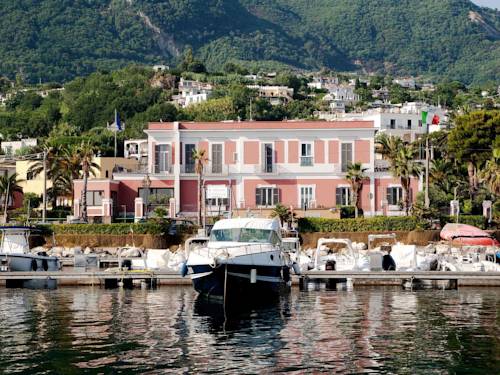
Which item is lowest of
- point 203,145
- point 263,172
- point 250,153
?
point 263,172

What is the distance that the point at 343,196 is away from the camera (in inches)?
3556

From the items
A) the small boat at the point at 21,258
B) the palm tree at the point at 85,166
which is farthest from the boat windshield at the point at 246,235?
the palm tree at the point at 85,166

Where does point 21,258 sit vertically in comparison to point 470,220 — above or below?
below

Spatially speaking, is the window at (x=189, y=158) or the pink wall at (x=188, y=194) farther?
the window at (x=189, y=158)

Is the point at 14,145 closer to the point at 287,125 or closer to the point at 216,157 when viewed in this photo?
the point at 216,157

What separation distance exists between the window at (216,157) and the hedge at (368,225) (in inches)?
440

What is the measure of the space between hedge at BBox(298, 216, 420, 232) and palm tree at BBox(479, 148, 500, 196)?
401 inches

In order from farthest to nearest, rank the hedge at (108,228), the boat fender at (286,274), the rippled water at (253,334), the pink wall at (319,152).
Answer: the pink wall at (319,152) < the hedge at (108,228) < the boat fender at (286,274) < the rippled water at (253,334)

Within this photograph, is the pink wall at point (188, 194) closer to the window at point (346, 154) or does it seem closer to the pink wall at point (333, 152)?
the pink wall at point (333, 152)

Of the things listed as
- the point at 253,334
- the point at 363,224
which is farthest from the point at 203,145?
the point at 253,334

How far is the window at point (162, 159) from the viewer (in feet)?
300

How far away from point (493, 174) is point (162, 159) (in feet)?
87.6

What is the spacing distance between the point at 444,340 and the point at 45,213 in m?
53.7

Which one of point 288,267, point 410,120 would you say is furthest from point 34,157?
point 410,120
